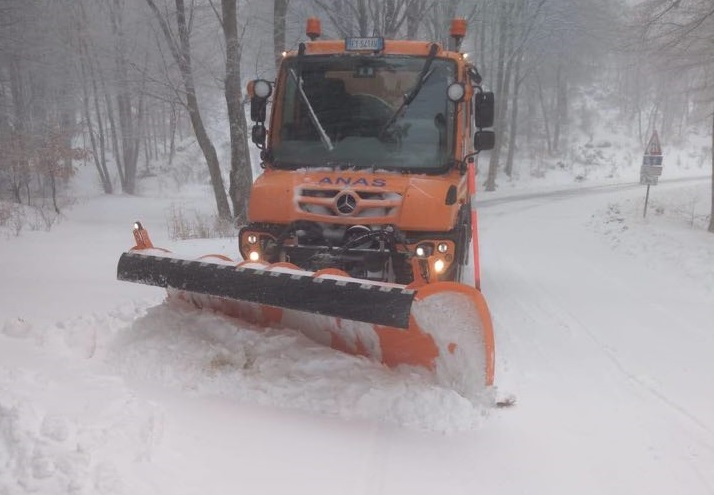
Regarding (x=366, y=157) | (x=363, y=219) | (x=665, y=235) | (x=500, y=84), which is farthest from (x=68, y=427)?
(x=500, y=84)

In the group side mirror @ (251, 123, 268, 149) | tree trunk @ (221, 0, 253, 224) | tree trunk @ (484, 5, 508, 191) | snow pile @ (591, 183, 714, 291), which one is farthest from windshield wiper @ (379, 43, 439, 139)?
tree trunk @ (484, 5, 508, 191)

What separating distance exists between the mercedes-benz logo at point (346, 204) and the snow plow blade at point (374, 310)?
895mm

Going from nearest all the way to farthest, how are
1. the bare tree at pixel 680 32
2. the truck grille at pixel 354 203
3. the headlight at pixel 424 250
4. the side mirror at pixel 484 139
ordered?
the headlight at pixel 424 250 < the truck grille at pixel 354 203 < the side mirror at pixel 484 139 < the bare tree at pixel 680 32

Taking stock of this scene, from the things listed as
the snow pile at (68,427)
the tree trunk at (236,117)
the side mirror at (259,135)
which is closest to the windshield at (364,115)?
the side mirror at (259,135)

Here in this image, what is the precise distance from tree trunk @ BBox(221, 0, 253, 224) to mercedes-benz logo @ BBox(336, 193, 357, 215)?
8.19m

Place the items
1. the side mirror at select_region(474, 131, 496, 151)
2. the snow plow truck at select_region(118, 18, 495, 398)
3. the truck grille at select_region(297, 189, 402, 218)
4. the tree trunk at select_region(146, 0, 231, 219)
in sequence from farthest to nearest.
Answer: the tree trunk at select_region(146, 0, 231, 219), the side mirror at select_region(474, 131, 496, 151), the truck grille at select_region(297, 189, 402, 218), the snow plow truck at select_region(118, 18, 495, 398)

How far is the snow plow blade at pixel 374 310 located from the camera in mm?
3186

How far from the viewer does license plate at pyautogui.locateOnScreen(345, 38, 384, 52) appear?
5.22 m

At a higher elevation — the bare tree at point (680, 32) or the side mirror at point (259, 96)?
the bare tree at point (680, 32)

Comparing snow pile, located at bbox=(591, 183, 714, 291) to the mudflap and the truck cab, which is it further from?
the mudflap

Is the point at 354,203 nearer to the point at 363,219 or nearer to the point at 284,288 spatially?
the point at 363,219

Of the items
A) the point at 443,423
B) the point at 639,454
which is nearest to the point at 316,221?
the point at 443,423

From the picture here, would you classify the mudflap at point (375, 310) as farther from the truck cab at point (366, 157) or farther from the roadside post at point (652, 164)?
the roadside post at point (652, 164)

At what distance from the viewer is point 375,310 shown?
3.12 m
